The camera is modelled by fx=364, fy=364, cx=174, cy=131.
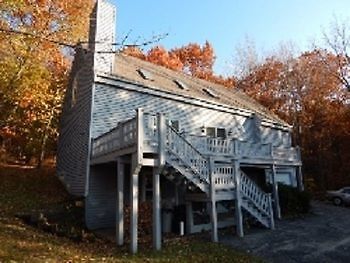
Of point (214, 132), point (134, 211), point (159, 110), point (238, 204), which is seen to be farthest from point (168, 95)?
point (134, 211)

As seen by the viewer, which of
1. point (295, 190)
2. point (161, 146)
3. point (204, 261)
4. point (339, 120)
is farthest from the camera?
point (339, 120)

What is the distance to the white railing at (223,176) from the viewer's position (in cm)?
1488

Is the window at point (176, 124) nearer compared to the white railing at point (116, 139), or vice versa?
the white railing at point (116, 139)

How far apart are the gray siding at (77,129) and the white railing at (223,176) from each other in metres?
A: 5.82

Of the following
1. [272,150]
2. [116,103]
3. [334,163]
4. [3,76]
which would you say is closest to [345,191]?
[334,163]

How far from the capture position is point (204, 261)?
1109 cm

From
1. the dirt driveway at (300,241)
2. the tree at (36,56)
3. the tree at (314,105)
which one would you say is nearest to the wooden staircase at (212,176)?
the dirt driveway at (300,241)

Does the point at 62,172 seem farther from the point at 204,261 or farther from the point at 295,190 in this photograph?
the point at 295,190

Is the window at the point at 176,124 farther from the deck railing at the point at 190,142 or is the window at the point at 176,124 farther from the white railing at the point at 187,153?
the white railing at the point at 187,153

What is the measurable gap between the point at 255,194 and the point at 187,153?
4790 millimetres

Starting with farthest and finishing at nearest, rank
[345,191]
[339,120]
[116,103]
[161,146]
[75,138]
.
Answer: [339,120], [345,191], [75,138], [116,103], [161,146]

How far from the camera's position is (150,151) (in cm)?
1242

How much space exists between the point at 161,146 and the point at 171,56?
3550 cm

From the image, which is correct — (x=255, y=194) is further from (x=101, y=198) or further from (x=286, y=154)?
(x=286, y=154)
